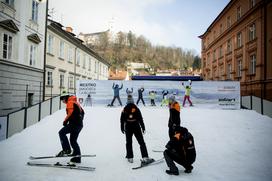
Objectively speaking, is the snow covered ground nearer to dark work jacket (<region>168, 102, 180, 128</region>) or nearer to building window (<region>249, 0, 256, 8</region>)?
dark work jacket (<region>168, 102, 180, 128</region>)

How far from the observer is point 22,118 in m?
11.1

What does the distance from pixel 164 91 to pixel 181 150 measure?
1453 centimetres

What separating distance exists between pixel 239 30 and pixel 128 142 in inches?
971

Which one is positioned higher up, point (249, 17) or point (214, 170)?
point (249, 17)

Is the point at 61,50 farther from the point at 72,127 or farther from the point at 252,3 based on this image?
the point at 72,127

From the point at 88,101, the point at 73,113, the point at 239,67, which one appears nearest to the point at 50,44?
the point at 88,101

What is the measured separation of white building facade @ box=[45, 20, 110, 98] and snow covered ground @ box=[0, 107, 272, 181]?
11.0 meters

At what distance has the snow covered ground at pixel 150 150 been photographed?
5.41 metres

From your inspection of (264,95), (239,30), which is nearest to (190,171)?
(264,95)

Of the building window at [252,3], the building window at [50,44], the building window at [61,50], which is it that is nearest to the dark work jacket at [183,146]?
the building window at [50,44]

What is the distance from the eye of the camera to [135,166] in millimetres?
6094

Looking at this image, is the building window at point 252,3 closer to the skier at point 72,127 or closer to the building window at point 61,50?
the building window at point 61,50

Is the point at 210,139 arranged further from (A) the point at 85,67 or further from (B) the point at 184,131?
(A) the point at 85,67

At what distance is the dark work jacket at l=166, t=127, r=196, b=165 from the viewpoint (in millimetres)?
5332
